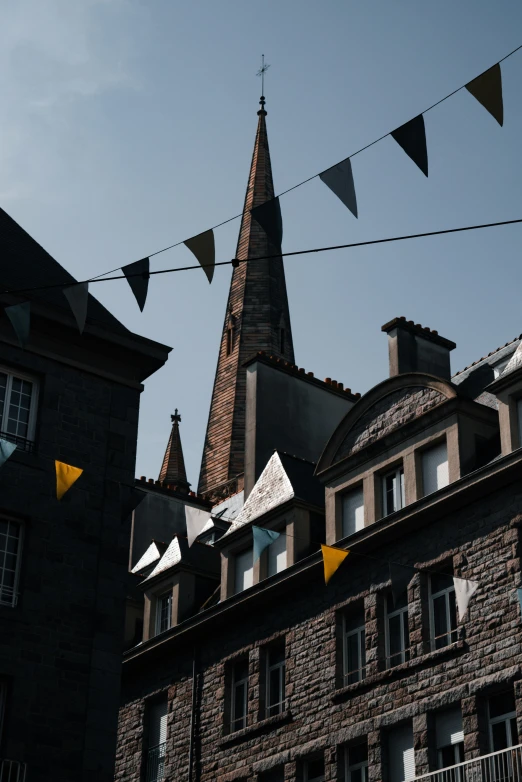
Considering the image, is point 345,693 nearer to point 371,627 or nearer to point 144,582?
point 371,627

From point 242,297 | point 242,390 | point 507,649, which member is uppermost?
point 242,297

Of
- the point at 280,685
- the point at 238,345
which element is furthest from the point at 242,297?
the point at 280,685

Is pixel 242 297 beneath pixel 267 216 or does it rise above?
above

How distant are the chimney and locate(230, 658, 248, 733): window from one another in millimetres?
6909

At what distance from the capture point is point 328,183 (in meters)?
17.0

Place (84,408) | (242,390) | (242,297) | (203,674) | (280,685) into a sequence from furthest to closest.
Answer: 1. (242,297)
2. (242,390)
3. (203,674)
4. (280,685)
5. (84,408)

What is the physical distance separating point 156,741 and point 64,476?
29.6 ft

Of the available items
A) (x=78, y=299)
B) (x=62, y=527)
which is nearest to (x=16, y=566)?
(x=62, y=527)

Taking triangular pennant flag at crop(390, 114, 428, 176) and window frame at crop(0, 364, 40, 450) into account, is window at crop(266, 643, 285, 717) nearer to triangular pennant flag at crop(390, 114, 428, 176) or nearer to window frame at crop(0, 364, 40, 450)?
window frame at crop(0, 364, 40, 450)

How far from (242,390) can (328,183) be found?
135 feet

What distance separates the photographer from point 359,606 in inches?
1028

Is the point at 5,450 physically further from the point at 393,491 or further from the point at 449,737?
the point at 449,737

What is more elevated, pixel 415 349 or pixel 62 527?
pixel 415 349

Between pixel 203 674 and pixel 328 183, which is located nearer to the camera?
pixel 328 183
